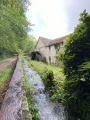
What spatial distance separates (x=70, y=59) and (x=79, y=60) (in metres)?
0.24

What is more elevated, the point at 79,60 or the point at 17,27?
the point at 17,27

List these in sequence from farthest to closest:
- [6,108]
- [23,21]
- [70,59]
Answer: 1. [23,21]
2. [70,59]
3. [6,108]

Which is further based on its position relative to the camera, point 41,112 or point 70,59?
point 41,112

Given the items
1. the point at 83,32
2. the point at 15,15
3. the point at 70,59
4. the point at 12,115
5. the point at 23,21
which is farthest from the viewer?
the point at 23,21

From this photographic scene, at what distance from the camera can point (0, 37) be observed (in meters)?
7.66

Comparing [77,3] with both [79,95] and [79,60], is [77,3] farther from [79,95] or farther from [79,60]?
[79,95]

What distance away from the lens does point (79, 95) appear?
1834 mm

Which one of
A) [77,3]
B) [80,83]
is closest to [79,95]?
[80,83]

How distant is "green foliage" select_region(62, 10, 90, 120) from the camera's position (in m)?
1.78

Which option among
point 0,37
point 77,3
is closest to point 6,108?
point 0,37

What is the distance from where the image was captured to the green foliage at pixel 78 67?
1.78 metres

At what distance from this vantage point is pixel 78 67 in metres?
2.06

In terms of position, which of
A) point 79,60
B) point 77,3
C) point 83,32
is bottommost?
point 79,60

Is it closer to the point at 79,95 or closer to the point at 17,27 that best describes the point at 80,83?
the point at 79,95
